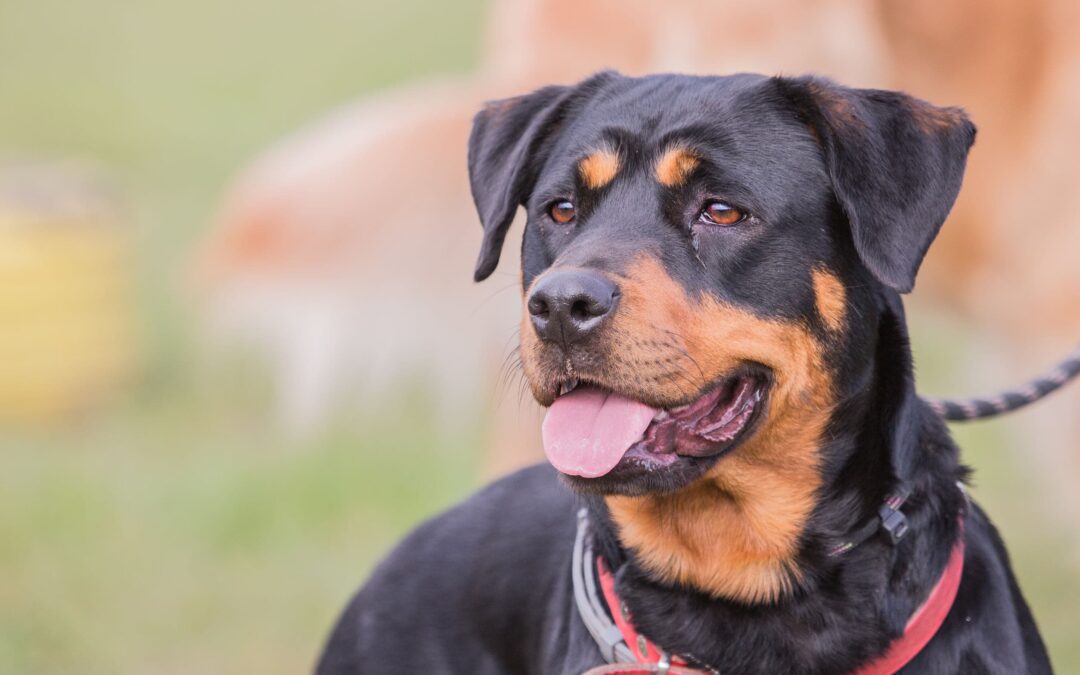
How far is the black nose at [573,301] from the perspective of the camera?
2.71 metres

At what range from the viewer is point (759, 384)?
292 cm

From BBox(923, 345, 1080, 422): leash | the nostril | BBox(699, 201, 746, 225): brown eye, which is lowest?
BBox(923, 345, 1080, 422): leash

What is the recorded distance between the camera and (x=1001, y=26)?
17.0ft

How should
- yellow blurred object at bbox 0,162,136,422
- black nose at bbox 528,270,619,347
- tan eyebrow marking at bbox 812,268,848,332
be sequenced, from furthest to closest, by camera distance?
yellow blurred object at bbox 0,162,136,422, tan eyebrow marking at bbox 812,268,848,332, black nose at bbox 528,270,619,347

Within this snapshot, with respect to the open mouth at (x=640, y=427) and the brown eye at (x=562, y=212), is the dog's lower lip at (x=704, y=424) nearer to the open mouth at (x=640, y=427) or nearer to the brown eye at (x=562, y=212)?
the open mouth at (x=640, y=427)

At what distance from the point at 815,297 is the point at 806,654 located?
2.29ft

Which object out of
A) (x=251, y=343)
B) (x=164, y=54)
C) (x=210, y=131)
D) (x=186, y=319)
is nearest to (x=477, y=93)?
(x=251, y=343)

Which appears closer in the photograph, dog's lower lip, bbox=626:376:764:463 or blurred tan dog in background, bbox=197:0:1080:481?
dog's lower lip, bbox=626:376:764:463

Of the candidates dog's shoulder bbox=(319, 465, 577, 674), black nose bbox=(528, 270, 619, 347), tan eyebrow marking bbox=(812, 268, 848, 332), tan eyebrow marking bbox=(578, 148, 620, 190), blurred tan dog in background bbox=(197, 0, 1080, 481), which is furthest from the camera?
blurred tan dog in background bbox=(197, 0, 1080, 481)

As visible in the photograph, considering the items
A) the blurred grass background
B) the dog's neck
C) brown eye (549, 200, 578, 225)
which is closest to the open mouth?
the dog's neck

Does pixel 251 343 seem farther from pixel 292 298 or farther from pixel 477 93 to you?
pixel 477 93

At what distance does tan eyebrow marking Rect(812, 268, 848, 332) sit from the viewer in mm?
2934

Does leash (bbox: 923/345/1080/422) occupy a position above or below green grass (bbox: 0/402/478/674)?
above

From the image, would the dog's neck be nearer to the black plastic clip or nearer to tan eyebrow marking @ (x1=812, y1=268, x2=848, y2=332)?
the black plastic clip
